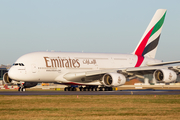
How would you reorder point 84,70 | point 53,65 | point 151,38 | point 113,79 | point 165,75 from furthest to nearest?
point 151,38
point 84,70
point 53,65
point 113,79
point 165,75

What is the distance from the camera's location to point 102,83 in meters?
47.8

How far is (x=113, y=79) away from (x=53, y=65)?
7.79 m

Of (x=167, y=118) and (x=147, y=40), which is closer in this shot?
(x=167, y=118)

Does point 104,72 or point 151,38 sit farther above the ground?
point 151,38

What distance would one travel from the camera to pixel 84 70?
4769 centimetres

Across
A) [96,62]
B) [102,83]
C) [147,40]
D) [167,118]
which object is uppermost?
[147,40]

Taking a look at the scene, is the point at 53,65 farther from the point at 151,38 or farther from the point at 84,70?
the point at 151,38

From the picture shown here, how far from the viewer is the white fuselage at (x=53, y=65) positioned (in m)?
43.3

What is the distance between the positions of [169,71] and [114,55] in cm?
1069

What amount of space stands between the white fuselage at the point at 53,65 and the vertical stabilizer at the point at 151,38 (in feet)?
20.5


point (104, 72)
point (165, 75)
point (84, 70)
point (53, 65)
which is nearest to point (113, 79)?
point (104, 72)

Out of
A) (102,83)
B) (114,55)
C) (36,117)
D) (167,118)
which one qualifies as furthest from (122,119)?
(114,55)

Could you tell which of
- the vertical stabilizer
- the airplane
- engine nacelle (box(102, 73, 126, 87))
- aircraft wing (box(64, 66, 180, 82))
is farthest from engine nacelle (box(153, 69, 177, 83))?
the vertical stabilizer

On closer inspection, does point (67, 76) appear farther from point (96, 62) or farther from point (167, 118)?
point (167, 118)
